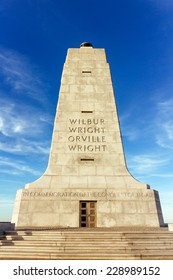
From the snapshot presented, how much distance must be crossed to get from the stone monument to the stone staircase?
11.5 feet

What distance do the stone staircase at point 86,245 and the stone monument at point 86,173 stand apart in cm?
351

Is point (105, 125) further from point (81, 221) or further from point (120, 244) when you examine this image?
point (120, 244)

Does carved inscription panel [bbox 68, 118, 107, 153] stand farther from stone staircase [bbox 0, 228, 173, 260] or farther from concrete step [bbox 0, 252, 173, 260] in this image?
concrete step [bbox 0, 252, 173, 260]

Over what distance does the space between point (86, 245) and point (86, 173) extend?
7.28 meters

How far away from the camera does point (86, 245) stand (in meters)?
8.27

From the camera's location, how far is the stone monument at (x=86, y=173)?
13625 millimetres

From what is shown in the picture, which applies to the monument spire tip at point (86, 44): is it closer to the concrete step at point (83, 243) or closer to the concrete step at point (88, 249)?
the concrete step at point (83, 243)

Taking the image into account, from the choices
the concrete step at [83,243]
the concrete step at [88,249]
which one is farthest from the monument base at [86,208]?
the concrete step at [88,249]

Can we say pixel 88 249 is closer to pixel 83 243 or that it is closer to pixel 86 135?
pixel 83 243

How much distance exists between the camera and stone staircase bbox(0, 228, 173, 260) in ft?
23.1

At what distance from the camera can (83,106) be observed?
17766 mm
